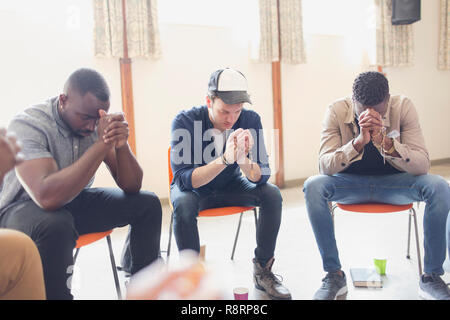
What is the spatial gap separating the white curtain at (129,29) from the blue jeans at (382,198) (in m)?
2.30

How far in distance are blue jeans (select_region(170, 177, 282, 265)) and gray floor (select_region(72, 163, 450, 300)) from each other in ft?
0.72

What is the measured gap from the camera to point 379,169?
2000 mm

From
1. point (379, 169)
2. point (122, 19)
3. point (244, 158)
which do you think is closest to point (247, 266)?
point (244, 158)

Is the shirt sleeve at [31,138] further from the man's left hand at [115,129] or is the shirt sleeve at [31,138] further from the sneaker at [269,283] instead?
the sneaker at [269,283]

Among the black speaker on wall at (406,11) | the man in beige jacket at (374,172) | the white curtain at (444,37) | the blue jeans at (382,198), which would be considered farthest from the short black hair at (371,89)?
the white curtain at (444,37)

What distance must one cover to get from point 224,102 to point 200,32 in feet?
7.70

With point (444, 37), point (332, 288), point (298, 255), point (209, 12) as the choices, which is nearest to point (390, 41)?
point (444, 37)

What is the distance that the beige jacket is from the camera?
1870 mm

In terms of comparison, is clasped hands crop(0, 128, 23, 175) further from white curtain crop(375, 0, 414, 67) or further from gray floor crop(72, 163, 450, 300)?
white curtain crop(375, 0, 414, 67)

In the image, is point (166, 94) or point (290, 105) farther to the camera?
point (290, 105)

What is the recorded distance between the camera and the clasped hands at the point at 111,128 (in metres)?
1.46

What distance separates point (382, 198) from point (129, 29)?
Result: 267 cm

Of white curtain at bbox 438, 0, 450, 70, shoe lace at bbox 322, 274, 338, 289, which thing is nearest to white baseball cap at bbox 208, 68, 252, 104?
shoe lace at bbox 322, 274, 338, 289
